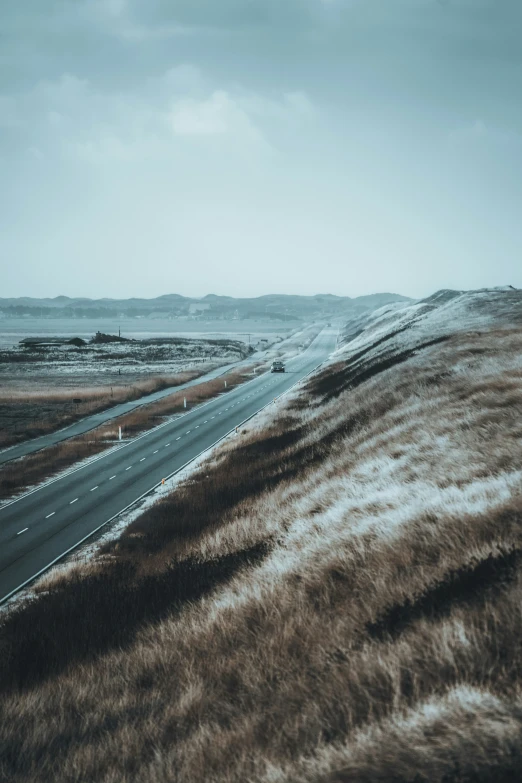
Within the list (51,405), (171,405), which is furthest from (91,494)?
(51,405)

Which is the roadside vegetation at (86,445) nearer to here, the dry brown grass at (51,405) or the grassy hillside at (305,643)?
the dry brown grass at (51,405)

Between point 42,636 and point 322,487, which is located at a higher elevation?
point 322,487

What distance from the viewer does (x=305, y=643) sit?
744 cm

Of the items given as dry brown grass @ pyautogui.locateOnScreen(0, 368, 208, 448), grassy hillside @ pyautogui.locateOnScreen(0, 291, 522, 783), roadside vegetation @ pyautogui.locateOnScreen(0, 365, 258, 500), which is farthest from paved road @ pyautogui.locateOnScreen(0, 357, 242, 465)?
grassy hillside @ pyautogui.locateOnScreen(0, 291, 522, 783)

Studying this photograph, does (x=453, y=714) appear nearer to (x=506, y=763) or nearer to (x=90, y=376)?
(x=506, y=763)

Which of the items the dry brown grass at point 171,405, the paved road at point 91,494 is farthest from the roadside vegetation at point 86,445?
the paved road at point 91,494

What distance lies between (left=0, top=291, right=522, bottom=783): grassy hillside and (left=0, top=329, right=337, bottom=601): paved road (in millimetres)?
3705

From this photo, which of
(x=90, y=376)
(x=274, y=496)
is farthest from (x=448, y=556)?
(x=90, y=376)

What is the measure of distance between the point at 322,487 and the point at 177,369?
75324 millimetres

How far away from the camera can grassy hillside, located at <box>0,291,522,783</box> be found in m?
5.26

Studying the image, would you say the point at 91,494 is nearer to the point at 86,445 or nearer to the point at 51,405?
the point at 86,445

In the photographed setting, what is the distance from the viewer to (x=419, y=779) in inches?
180

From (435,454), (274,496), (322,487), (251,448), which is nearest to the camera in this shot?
(435,454)

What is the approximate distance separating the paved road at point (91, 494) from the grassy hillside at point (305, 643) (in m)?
3.70
